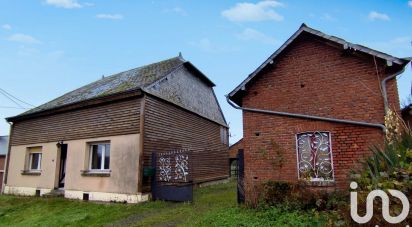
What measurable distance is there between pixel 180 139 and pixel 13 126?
11.6 metres

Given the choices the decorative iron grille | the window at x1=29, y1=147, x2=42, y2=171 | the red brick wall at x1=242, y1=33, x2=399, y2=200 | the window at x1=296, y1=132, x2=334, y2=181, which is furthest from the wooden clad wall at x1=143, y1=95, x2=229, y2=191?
the window at x1=29, y1=147, x2=42, y2=171

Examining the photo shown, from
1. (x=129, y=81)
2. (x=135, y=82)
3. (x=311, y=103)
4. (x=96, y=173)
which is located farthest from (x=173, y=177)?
(x=129, y=81)

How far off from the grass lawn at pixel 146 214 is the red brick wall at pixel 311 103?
162cm

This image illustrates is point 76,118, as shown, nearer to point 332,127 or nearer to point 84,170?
point 84,170

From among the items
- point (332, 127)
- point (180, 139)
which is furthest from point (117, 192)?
point (332, 127)

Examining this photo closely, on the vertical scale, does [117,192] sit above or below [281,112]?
below

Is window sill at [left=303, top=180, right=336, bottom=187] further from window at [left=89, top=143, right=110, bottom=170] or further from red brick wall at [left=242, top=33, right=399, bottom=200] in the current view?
window at [left=89, top=143, right=110, bottom=170]

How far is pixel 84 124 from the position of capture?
14.4m

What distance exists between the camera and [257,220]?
7176mm

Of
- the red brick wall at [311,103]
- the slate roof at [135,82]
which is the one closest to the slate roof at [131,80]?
the slate roof at [135,82]

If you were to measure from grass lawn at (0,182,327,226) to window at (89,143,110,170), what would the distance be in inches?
69.2

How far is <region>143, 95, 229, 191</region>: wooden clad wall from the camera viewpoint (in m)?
12.9

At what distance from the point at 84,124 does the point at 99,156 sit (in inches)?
74.9

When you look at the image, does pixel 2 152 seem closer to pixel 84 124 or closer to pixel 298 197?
pixel 84 124
